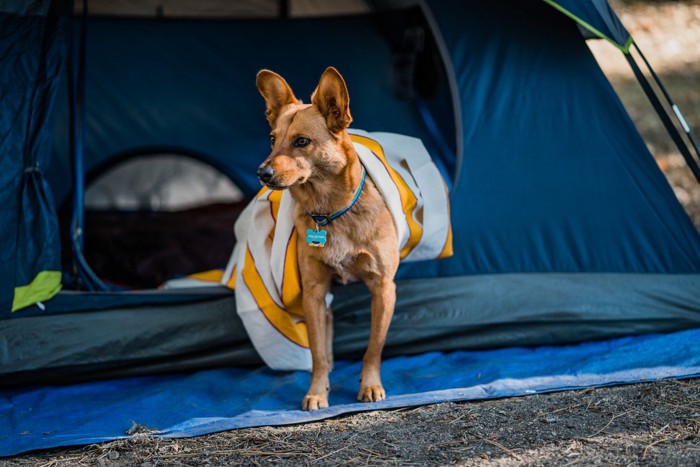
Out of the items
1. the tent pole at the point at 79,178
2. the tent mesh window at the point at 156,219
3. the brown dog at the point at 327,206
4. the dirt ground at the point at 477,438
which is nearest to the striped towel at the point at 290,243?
the brown dog at the point at 327,206

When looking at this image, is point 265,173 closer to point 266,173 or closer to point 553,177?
point 266,173

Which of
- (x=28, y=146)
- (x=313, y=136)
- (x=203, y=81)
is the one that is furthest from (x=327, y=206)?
(x=203, y=81)

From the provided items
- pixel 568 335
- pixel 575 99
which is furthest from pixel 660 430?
pixel 575 99

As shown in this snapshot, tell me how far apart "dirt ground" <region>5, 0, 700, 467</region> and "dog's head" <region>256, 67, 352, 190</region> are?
37.1 inches

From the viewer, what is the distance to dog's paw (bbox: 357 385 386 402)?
3.24 m

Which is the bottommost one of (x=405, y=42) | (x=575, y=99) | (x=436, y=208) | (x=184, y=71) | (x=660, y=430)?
(x=660, y=430)

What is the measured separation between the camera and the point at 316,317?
3.28m

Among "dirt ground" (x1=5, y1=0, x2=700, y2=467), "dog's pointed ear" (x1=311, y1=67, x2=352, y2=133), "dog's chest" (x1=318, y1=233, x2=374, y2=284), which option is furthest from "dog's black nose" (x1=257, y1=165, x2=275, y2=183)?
"dirt ground" (x1=5, y1=0, x2=700, y2=467)

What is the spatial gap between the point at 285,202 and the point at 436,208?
2.28ft

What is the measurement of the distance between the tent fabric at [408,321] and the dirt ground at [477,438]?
631 millimetres

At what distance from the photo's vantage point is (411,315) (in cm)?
383

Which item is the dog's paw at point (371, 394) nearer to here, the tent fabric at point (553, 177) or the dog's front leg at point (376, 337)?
the dog's front leg at point (376, 337)

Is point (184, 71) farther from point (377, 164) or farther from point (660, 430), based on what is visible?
point (660, 430)

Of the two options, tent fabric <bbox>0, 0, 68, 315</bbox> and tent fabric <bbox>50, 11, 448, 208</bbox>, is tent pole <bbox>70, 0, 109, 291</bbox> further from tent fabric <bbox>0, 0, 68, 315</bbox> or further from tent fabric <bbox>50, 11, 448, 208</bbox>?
tent fabric <bbox>50, 11, 448, 208</bbox>
